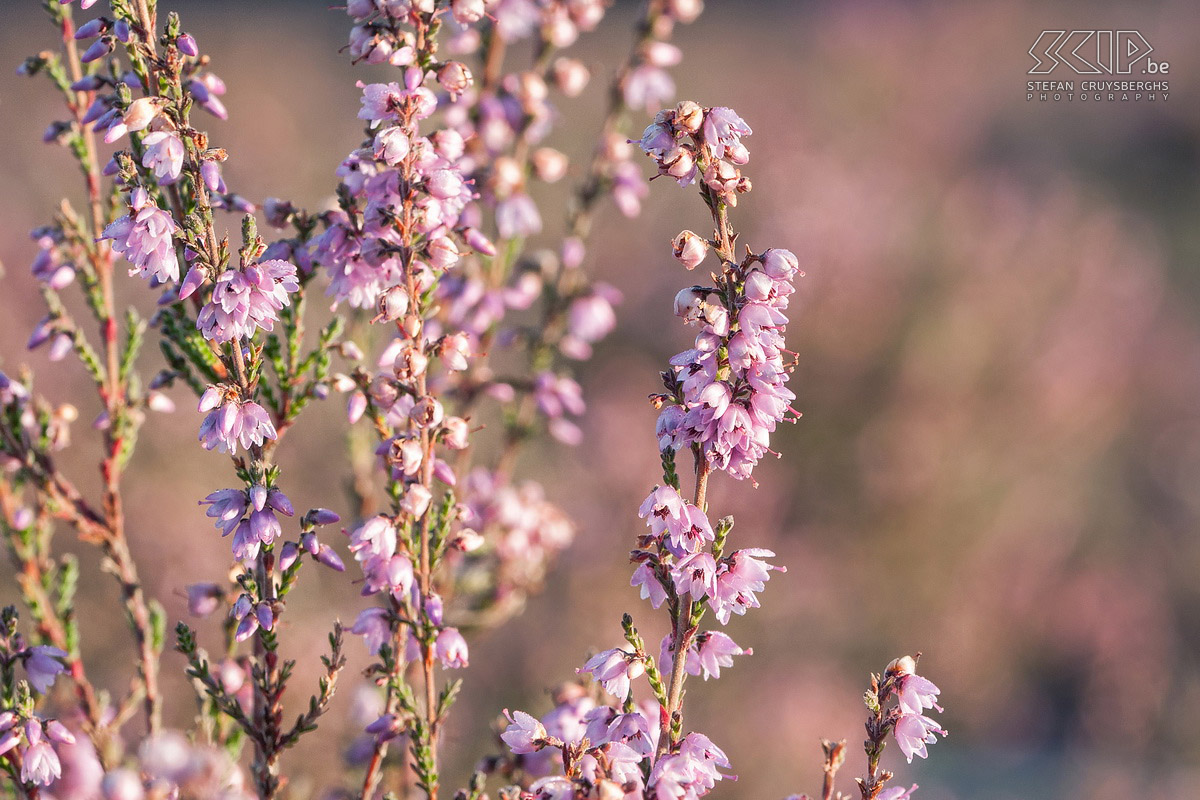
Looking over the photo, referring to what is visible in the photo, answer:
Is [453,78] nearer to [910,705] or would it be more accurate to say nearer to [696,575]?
[696,575]

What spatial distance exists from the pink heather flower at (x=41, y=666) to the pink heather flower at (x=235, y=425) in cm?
57

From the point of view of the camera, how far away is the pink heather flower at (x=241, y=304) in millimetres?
1696

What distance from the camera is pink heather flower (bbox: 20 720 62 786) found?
1664mm

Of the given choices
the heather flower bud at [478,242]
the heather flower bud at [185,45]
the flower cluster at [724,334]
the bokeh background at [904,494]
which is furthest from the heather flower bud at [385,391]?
the bokeh background at [904,494]

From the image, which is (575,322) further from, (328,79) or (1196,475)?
(328,79)

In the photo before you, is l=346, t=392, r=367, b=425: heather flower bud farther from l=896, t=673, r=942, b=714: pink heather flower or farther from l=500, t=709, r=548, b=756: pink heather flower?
l=896, t=673, r=942, b=714: pink heather flower

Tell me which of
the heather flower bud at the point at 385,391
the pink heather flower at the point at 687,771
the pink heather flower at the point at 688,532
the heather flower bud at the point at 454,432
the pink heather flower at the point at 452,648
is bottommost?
the pink heather flower at the point at 687,771

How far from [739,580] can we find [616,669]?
0.29 meters

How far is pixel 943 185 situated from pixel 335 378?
1174cm

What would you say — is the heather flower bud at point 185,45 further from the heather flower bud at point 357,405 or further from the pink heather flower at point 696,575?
the pink heather flower at point 696,575

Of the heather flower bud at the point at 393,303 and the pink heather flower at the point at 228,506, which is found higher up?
the heather flower bud at the point at 393,303

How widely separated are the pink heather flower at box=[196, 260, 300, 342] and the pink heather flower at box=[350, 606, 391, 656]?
0.67 meters

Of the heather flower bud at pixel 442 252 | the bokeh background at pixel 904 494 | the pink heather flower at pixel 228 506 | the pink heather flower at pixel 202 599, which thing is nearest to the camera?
the pink heather flower at pixel 228 506

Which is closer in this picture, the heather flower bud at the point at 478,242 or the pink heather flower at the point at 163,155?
the pink heather flower at the point at 163,155
